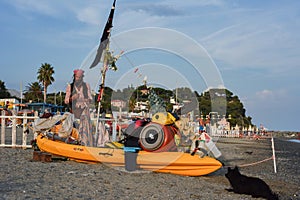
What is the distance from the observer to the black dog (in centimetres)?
817

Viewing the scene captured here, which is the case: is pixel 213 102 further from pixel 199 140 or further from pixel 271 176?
pixel 271 176

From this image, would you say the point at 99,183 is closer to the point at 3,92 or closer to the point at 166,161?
the point at 166,161

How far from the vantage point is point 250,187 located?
27.5 feet

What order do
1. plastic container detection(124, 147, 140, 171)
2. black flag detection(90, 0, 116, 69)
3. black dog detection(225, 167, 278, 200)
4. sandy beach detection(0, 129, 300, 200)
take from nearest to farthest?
sandy beach detection(0, 129, 300, 200) < black dog detection(225, 167, 278, 200) < plastic container detection(124, 147, 140, 171) < black flag detection(90, 0, 116, 69)

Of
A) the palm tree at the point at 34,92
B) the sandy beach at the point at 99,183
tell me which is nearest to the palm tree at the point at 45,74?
the palm tree at the point at 34,92

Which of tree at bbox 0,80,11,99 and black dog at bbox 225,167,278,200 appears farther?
tree at bbox 0,80,11,99

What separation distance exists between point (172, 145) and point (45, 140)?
378 centimetres

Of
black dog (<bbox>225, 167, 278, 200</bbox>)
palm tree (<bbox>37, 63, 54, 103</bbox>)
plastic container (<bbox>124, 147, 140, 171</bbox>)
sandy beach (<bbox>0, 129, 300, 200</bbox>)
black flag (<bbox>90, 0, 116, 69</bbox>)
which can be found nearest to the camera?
sandy beach (<bbox>0, 129, 300, 200</bbox>)

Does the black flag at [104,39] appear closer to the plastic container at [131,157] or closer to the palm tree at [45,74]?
the plastic container at [131,157]

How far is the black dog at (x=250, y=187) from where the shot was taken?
8.17 meters

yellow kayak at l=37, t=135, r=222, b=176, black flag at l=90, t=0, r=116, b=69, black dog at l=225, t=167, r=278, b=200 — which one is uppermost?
black flag at l=90, t=0, r=116, b=69

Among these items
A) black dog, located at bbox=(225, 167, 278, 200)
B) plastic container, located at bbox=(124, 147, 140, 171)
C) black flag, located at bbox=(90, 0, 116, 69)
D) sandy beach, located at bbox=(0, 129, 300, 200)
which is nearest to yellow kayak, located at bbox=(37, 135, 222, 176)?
plastic container, located at bbox=(124, 147, 140, 171)

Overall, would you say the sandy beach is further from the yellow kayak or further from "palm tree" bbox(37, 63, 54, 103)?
"palm tree" bbox(37, 63, 54, 103)

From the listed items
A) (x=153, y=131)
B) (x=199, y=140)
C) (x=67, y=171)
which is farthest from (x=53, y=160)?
(x=199, y=140)
